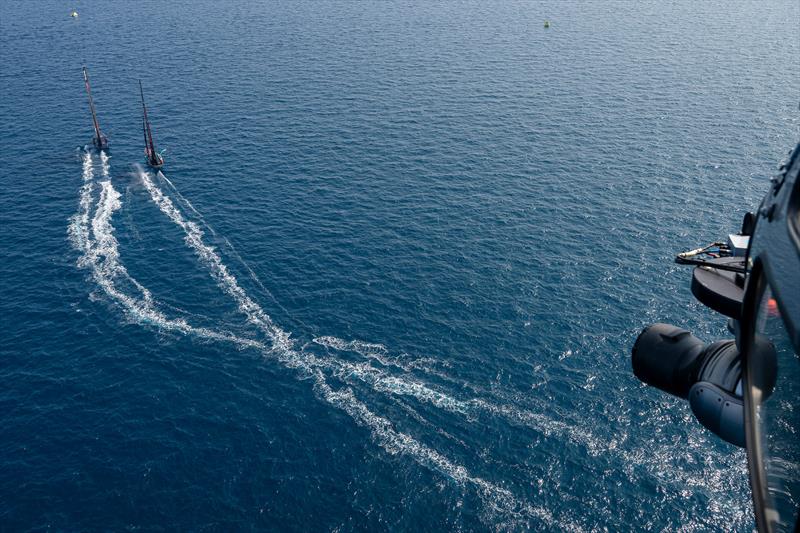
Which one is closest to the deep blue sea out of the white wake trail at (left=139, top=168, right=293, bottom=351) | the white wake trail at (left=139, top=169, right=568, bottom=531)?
the white wake trail at (left=139, top=169, right=568, bottom=531)

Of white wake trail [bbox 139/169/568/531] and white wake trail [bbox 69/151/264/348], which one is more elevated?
white wake trail [bbox 69/151/264/348]

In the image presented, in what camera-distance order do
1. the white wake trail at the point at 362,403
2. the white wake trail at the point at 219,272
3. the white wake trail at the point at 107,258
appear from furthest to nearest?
the white wake trail at the point at 107,258, the white wake trail at the point at 219,272, the white wake trail at the point at 362,403

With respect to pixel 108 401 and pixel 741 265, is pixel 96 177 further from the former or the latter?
pixel 741 265

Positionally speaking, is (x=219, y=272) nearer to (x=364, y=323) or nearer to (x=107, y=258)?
(x=107, y=258)

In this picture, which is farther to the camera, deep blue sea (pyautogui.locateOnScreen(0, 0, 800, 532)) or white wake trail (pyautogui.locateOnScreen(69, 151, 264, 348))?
white wake trail (pyautogui.locateOnScreen(69, 151, 264, 348))

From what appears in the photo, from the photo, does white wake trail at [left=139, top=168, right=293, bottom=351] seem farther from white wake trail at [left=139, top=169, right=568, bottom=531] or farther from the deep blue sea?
the deep blue sea

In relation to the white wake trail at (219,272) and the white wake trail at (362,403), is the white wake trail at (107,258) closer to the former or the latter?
the white wake trail at (219,272)

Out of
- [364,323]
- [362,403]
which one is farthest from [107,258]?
[362,403]

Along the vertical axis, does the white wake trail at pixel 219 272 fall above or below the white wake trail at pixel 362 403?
above

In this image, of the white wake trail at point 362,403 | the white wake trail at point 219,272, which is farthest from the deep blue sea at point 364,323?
the white wake trail at point 219,272

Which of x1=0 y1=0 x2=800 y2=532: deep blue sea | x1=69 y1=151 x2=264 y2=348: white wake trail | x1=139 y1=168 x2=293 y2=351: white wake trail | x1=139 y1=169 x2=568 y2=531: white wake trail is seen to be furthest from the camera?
x1=69 y1=151 x2=264 y2=348: white wake trail
